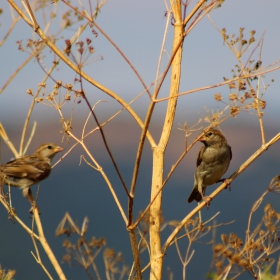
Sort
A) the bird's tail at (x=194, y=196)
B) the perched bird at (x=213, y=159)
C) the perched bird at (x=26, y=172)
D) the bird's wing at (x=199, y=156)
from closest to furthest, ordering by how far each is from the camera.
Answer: the perched bird at (x=26, y=172) → the perched bird at (x=213, y=159) → the bird's wing at (x=199, y=156) → the bird's tail at (x=194, y=196)

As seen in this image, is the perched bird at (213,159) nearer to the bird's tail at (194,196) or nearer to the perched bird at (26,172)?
the bird's tail at (194,196)

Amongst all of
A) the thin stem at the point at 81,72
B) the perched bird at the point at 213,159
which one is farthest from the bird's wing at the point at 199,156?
the thin stem at the point at 81,72

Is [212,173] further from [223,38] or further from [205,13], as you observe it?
[205,13]

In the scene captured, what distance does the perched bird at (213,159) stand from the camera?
6.14m

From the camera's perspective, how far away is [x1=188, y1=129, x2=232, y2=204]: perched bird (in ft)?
20.2

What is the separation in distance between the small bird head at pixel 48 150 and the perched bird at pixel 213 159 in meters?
2.01

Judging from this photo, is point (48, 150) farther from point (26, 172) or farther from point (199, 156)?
point (199, 156)

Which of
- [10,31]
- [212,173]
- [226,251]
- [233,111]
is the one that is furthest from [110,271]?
[212,173]

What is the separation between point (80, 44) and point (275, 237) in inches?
79.6

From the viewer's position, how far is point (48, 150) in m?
6.71

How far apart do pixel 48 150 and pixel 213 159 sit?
2287 millimetres

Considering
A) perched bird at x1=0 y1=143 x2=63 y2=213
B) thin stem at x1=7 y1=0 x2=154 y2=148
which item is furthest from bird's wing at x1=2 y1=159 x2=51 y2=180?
thin stem at x1=7 y1=0 x2=154 y2=148

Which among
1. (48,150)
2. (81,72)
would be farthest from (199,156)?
(81,72)

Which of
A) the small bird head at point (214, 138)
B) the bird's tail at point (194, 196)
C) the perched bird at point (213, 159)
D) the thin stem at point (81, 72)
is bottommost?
the bird's tail at point (194, 196)
